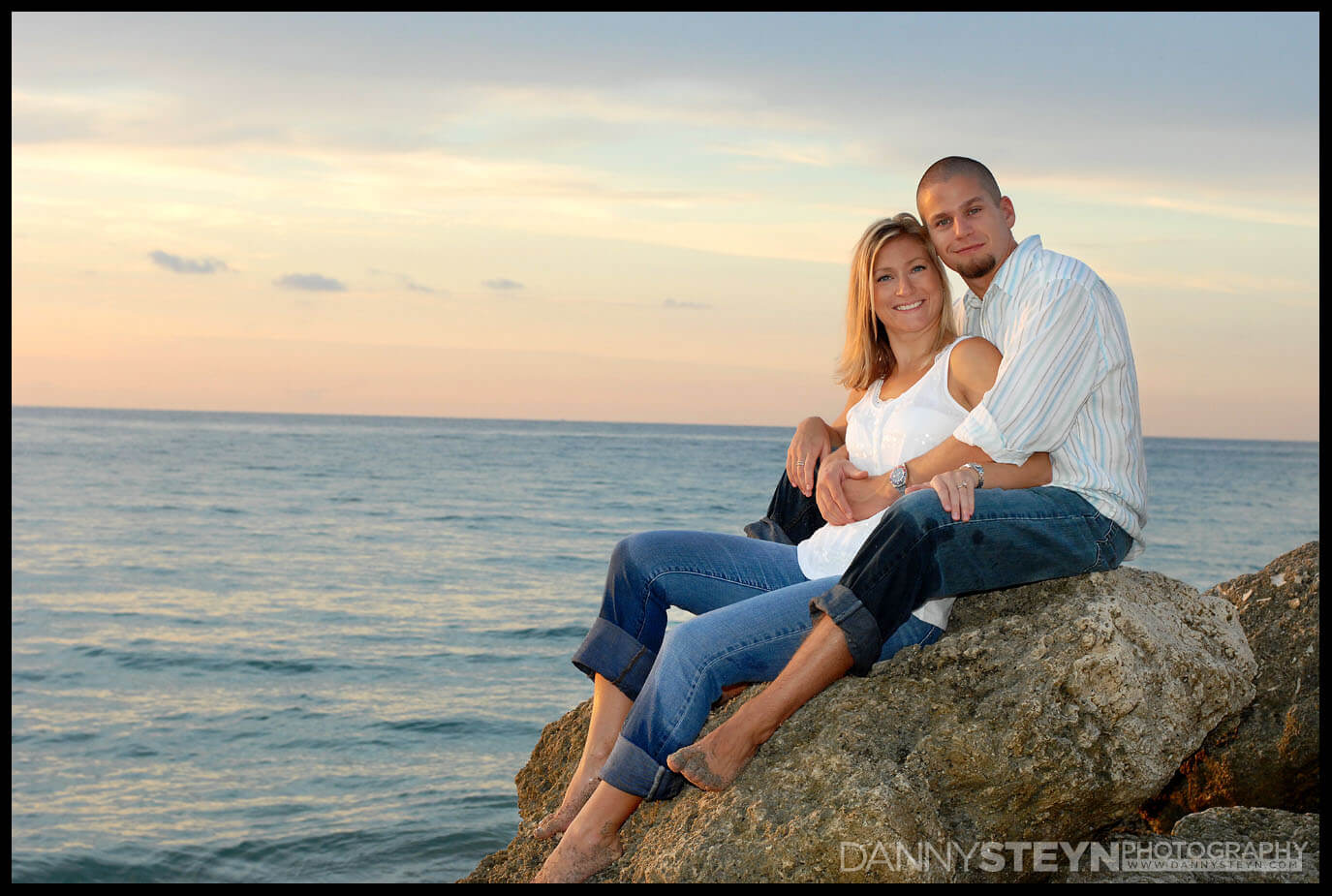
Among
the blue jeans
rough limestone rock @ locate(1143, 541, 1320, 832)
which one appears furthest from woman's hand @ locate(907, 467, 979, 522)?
rough limestone rock @ locate(1143, 541, 1320, 832)

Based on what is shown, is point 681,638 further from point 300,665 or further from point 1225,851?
point 300,665

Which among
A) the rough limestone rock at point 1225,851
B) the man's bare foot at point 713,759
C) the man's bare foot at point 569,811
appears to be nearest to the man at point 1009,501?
the man's bare foot at point 713,759

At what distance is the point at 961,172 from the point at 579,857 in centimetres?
276

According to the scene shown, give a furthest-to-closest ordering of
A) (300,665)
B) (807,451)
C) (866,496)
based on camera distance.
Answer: (300,665), (807,451), (866,496)

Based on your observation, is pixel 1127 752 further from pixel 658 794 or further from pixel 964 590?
pixel 658 794

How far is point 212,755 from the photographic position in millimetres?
9641

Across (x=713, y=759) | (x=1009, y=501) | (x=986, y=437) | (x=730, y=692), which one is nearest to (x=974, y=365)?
(x=986, y=437)

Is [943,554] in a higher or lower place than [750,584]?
higher

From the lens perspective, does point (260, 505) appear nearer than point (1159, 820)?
No

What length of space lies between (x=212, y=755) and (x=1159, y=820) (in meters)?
8.39

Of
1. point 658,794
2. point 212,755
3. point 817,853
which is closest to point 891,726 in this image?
point 817,853

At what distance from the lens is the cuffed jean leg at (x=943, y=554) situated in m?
3.24

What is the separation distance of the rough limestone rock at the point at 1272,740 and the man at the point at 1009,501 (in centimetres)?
90

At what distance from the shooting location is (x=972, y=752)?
10.8 ft
